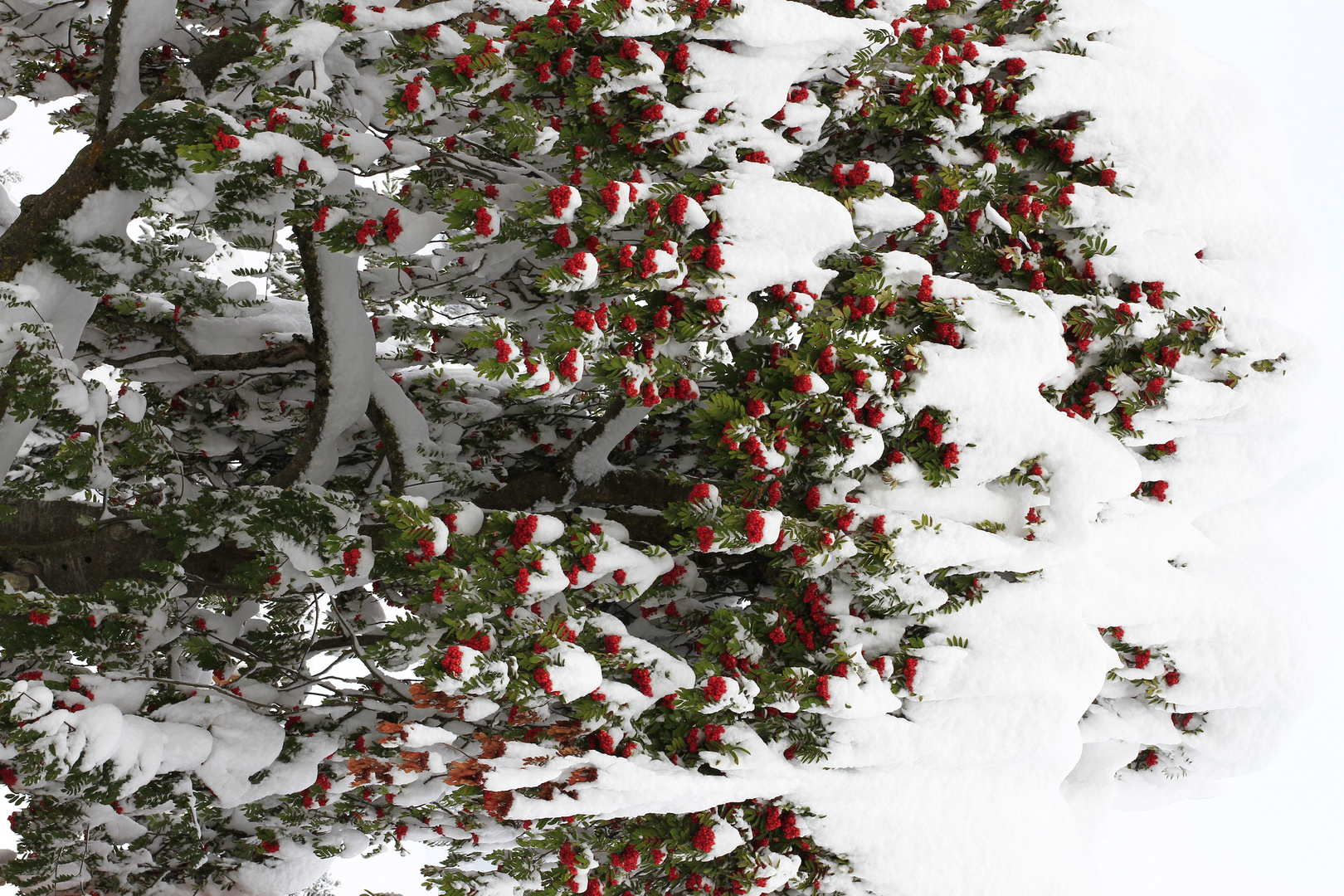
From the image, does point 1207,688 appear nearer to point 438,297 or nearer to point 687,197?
point 687,197

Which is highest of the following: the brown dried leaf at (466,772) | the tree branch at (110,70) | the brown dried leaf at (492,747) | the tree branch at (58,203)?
the tree branch at (110,70)

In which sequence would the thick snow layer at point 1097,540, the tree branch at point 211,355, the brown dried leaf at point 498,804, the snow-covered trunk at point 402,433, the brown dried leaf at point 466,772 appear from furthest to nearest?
the tree branch at point 211,355 < the snow-covered trunk at point 402,433 < the thick snow layer at point 1097,540 < the brown dried leaf at point 498,804 < the brown dried leaf at point 466,772

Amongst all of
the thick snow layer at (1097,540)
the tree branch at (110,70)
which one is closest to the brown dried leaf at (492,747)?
the thick snow layer at (1097,540)

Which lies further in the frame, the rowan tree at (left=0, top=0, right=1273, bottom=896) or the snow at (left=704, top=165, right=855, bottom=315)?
the snow at (left=704, top=165, right=855, bottom=315)

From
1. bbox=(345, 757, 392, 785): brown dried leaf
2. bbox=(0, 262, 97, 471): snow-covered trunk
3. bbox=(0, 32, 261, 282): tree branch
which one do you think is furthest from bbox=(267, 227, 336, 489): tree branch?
bbox=(345, 757, 392, 785): brown dried leaf

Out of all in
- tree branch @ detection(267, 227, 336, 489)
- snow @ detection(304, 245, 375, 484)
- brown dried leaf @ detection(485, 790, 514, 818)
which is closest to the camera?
brown dried leaf @ detection(485, 790, 514, 818)

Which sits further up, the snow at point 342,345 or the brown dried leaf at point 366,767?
the snow at point 342,345

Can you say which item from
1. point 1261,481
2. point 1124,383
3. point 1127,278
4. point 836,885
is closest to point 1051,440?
point 1124,383

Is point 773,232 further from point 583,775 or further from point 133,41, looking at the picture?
point 133,41

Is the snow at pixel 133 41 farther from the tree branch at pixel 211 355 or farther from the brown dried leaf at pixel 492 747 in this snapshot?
the brown dried leaf at pixel 492 747

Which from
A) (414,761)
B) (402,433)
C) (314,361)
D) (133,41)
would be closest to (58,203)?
(133,41)

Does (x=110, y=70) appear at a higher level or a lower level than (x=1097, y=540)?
higher

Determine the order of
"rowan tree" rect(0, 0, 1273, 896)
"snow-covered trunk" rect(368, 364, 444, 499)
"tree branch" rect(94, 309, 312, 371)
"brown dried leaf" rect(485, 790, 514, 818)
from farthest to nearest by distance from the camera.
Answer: "tree branch" rect(94, 309, 312, 371) → "snow-covered trunk" rect(368, 364, 444, 499) → "rowan tree" rect(0, 0, 1273, 896) → "brown dried leaf" rect(485, 790, 514, 818)

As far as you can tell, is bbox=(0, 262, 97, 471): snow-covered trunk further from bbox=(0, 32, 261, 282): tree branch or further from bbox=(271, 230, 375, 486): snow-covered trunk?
bbox=(271, 230, 375, 486): snow-covered trunk
